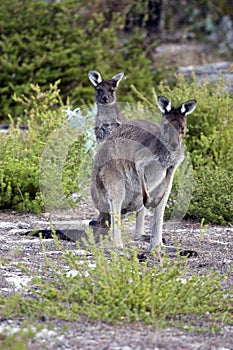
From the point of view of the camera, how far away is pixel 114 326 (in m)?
3.59

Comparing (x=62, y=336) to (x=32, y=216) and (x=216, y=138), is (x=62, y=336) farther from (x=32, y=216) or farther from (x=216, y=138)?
(x=216, y=138)

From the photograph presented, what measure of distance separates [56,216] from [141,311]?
103 inches

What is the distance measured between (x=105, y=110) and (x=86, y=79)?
688 cm

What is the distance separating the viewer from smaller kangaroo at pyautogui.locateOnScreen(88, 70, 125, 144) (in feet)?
20.6

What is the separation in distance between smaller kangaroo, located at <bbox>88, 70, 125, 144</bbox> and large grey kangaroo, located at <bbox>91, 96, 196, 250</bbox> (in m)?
0.85

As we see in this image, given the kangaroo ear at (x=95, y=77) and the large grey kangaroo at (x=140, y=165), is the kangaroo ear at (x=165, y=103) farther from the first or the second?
the kangaroo ear at (x=95, y=77)

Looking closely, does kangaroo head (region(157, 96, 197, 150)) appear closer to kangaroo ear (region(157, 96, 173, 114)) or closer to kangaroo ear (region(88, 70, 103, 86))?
kangaroo ear (region(157, 96, 173, 114))

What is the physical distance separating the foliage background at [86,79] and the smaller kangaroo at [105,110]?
2.06 feet

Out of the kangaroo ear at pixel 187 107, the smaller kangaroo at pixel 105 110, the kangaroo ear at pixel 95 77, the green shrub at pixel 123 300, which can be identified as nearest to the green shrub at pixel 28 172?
the smaller kangaroo at pixel 105 110

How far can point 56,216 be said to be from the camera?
245 inches

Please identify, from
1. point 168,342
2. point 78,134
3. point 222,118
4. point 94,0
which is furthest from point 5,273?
point 94,0

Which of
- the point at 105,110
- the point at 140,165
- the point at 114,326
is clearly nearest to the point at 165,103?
the point at 140,165

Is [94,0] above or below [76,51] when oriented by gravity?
above

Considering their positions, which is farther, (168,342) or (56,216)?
(56,216)
